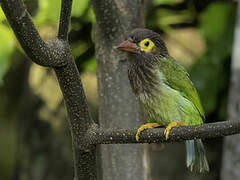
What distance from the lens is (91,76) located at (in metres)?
4.20

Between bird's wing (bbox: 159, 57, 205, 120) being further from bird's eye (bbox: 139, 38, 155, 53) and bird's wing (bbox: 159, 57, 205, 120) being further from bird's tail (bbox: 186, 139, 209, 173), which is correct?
bird's tail (bbox: 186, 139, 209, 173)

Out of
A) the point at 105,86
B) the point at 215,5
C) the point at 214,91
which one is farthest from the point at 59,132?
the point at 105,86

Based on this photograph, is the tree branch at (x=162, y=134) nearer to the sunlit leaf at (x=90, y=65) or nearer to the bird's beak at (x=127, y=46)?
the bird's beak at (x=127, y=46)

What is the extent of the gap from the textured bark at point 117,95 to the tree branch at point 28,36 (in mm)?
730

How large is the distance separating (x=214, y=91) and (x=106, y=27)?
1800 millimetres

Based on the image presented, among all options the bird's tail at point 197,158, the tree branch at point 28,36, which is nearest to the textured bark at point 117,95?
the bird's tail at point 197,158

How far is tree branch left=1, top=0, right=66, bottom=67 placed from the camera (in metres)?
1.46

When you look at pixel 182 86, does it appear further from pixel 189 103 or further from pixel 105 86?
pixel 105 86

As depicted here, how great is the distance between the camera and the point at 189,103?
246 centimetres

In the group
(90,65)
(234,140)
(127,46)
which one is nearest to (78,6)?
(127,46)

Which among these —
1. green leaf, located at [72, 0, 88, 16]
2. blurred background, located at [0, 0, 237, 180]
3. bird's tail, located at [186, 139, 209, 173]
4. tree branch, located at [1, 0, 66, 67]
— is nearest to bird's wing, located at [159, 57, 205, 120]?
bird's tail, located at [186, 139, 209, 173]

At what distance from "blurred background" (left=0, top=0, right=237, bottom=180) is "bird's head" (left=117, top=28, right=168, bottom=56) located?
106cm

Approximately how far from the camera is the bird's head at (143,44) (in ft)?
7.42

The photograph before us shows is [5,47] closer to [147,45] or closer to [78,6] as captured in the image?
[78,6]
